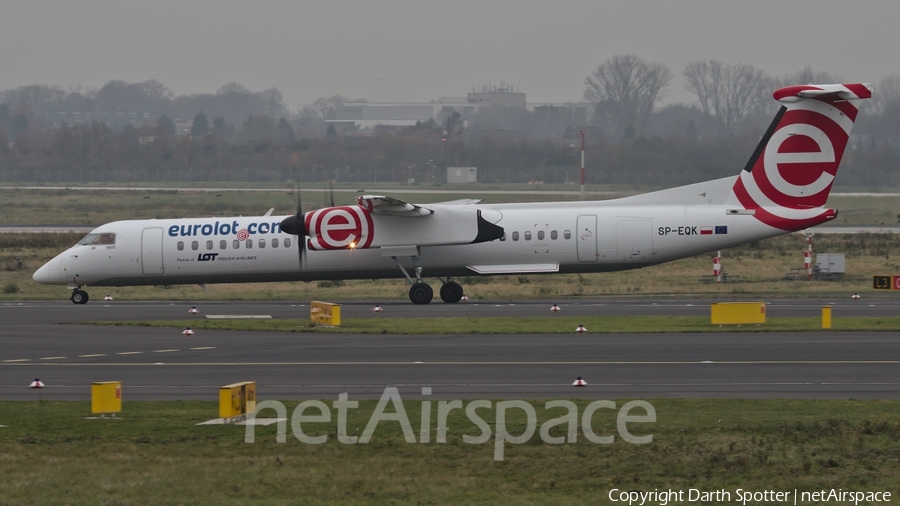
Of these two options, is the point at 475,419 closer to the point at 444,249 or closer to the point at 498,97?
the point at 444,249

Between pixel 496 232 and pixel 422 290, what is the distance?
9.95 feet

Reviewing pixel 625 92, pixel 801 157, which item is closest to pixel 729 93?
pixel 625 92

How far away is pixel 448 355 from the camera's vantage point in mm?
21609

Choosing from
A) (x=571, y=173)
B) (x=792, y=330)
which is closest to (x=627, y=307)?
(x=792, y=330)

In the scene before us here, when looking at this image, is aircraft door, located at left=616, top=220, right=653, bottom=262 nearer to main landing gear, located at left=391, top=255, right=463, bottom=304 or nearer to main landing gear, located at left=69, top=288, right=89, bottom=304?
main landing gear, located at left=391, top=255, right=463, bottom=304

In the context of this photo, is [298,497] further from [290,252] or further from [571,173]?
[571,173]

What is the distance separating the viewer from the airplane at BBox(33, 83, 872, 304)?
2992 centimetres

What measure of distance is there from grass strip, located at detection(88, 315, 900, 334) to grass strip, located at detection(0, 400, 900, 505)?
9.80 m

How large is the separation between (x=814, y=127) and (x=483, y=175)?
5714 cm

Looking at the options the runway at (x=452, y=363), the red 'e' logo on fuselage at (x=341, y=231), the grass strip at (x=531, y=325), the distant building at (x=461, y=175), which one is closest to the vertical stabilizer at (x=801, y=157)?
the runway at (x=452, y=363)

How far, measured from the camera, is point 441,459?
12.8 metres

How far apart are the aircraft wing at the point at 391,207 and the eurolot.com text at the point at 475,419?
14487 millimetres

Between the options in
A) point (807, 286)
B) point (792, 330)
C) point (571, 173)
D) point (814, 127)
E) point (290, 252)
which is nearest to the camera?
point (792, 330)

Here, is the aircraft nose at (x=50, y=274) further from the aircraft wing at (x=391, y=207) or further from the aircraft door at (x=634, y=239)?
the aircraft door at (x=634, y=239)
